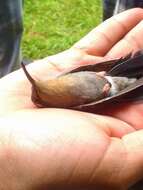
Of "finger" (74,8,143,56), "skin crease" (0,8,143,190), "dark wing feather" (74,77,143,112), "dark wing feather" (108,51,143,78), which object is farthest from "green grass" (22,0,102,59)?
"skin crease" (0,8,143,190)

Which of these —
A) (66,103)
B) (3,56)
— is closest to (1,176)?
(66,103)

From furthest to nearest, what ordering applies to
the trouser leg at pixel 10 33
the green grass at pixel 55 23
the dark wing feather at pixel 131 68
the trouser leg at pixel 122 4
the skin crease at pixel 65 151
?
the green grass at pixel 55 23 → the trouser leg at pixel 10 33 → the trouser leg at pixel 122 4 → the dark wing feather at pixel 131 68 → the skin crease at pixel 65 151

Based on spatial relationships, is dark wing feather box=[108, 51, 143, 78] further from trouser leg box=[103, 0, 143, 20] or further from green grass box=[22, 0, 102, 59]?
green grass box=[22, 0, 102, 59]

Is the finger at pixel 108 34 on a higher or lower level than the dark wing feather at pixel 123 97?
higher

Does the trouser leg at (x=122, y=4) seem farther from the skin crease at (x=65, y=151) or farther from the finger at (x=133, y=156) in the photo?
the finger at (x=133, y=156)

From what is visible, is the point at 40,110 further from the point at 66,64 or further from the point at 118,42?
the point at 118,42

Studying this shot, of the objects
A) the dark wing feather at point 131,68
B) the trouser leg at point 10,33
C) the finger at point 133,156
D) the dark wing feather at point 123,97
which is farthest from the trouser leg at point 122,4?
the finger at point 133,156

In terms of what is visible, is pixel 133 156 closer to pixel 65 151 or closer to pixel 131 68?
pixel 65 151
